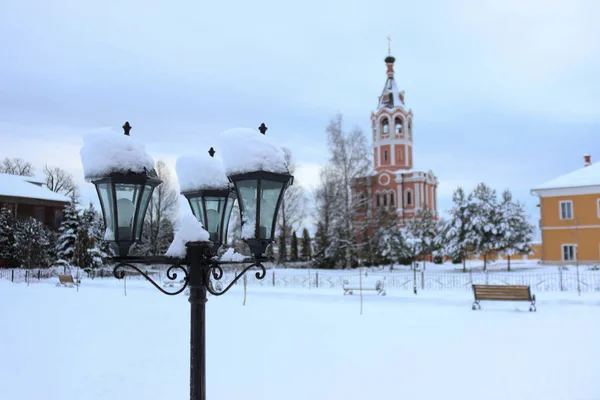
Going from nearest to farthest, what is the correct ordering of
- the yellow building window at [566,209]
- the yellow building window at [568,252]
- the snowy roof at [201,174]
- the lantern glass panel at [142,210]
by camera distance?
the lantern glass panel at [142,210] → the snowy roof at [201,174] → the yellow building window at [568,252] → the yellow building window at [566,209]

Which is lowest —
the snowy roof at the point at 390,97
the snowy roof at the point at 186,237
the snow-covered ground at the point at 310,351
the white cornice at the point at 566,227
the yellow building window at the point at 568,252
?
the snow-covered ground at the point at 310,351

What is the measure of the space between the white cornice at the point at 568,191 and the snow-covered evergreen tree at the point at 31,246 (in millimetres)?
34052

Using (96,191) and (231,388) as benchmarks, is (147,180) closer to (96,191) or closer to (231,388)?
(96,191)

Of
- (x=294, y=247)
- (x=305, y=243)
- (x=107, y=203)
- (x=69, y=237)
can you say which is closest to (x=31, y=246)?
(x=69, y=237)

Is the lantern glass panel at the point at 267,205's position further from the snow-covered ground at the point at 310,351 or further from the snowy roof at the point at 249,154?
the snow-covered ground at the point at 310,351

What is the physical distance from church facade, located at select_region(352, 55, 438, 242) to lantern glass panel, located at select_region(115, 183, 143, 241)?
47006 mm

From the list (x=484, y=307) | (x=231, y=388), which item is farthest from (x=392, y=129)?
(x=231, y=388)

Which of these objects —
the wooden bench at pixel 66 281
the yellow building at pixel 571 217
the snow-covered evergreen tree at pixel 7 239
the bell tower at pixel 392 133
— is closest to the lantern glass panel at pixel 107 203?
the wooden bench at pixel 66 281

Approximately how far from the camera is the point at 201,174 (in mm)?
4547

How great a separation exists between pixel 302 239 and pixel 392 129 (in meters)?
17.2

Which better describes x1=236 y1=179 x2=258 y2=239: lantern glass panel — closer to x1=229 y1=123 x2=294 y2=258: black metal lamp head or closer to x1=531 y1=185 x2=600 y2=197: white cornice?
x1=229 y1=123 x2=294 y2=258: black metal lamp head

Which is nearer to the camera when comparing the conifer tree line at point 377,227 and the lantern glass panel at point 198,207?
the lantern glass panel at point 198,207

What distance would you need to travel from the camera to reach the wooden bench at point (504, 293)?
1464cm

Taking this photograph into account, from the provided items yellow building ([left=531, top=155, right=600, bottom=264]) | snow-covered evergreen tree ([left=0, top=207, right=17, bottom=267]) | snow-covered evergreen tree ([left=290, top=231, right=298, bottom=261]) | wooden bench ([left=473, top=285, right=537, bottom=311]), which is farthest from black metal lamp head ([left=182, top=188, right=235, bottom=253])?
snow-covered evergreen tree ([left=290, top=231, right=298, bottom=261])
